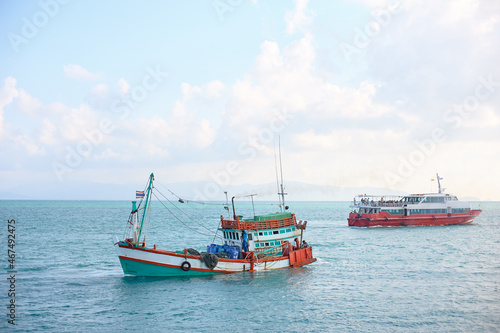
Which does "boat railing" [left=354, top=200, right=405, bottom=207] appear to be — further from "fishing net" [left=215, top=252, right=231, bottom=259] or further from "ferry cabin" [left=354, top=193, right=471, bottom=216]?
"fishing net" [left=215, top=252, right=231, bottom=259]

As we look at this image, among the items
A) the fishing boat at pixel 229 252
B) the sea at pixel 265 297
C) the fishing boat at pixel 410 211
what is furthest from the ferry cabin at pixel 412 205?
the fishing boat at pixel 229 252

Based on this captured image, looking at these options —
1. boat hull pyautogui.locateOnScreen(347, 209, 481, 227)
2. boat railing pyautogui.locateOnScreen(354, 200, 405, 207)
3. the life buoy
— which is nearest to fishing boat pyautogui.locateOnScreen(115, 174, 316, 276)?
the life buoy

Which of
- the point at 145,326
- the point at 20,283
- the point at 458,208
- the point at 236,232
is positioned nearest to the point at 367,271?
the point at 236,232

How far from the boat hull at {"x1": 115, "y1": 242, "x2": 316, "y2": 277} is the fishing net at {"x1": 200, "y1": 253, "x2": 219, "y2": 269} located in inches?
14.0

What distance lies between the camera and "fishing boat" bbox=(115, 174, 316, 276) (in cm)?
4078

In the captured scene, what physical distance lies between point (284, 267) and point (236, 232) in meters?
6.55

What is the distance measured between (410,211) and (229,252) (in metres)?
65.4

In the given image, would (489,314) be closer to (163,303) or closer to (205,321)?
(205,321)

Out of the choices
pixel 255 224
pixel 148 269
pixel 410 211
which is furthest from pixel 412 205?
pixel 148 269

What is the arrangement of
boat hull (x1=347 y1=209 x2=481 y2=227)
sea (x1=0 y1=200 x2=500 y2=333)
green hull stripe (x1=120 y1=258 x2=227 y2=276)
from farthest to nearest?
1. boat hull (x1=347 y1=209 x2=481 y2=227)
2. green hull stripe (x1=120 y1=258 x2=227 y2=276)
3. sea (x1=0 y1=200 x2=500 y2=333)

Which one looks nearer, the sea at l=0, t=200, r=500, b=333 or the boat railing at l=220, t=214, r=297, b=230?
the sea at l=0, t=200, r=500, b=333

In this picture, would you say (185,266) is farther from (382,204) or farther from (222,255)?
(382,204)

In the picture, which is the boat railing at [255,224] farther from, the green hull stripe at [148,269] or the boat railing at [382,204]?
the boat railing at [382,204]

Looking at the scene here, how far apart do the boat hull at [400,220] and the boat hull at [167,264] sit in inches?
2250
